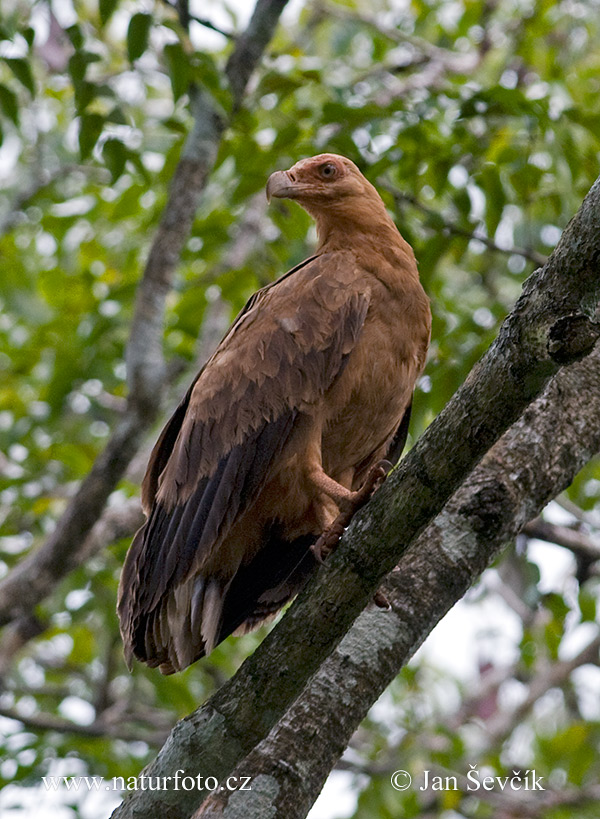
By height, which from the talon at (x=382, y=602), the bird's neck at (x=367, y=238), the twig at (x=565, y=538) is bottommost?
the talon at (x=382, y=602)

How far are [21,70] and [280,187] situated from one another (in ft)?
4.24

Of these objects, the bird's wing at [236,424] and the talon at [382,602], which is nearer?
the talon at [382,602]

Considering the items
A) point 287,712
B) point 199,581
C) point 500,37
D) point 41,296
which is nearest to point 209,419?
point 199,581

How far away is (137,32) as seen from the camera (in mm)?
4453

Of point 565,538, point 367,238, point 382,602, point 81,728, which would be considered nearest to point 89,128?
point 367,238

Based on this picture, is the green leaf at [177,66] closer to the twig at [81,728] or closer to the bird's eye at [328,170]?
the bird's eye at [328,170]

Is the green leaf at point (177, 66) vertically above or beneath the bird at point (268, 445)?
above

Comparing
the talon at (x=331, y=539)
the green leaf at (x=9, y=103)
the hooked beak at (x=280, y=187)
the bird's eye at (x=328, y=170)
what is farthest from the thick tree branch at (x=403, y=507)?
the green leaf at (x=9, y=103)

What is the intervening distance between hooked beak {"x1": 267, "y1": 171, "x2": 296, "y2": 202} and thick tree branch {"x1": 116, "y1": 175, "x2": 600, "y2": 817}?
2165 millimetres

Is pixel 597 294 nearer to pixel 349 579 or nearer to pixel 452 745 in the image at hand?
pixel 349 579

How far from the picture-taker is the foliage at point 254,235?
4785 millimetres

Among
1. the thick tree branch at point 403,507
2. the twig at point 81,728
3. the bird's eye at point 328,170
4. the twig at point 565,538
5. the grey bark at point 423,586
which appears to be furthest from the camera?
the twig at point 81,728

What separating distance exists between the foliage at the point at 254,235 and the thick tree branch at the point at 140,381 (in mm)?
183

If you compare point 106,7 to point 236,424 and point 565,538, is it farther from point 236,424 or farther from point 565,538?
point 565,538
